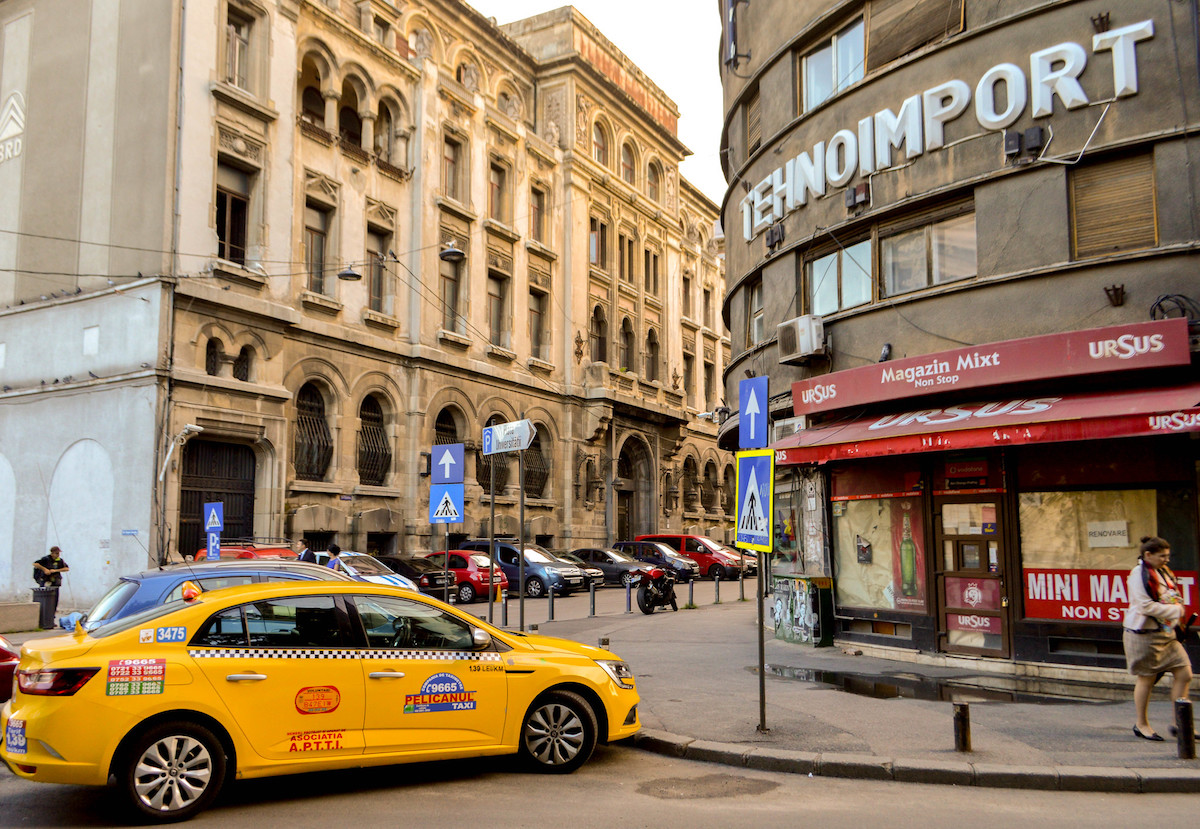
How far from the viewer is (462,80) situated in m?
38.2

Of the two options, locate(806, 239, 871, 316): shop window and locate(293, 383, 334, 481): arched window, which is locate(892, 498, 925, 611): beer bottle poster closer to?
locate(806, 239, 871, 316): shop window

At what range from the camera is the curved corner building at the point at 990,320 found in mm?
11500

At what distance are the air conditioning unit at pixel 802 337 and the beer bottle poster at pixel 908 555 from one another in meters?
2.69

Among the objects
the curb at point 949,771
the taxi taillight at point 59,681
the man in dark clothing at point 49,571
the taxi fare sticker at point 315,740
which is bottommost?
the curb at point 949,771

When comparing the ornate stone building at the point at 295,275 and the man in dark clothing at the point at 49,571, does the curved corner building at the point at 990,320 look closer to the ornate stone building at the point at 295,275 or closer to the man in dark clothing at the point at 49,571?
the ornate stone building at the point at 295,275

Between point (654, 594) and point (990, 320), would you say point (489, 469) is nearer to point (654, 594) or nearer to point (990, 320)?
point (654, 594)

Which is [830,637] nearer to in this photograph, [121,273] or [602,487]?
[121,273]

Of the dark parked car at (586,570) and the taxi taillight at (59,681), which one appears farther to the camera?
the dark parked car at (586,570)

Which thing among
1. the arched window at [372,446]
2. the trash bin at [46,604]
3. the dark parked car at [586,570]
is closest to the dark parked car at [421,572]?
the arched window at [372,446]

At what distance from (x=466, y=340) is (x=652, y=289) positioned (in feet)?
54.7

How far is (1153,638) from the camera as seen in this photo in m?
8.56

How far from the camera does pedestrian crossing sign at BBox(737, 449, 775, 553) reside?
29.9 ft

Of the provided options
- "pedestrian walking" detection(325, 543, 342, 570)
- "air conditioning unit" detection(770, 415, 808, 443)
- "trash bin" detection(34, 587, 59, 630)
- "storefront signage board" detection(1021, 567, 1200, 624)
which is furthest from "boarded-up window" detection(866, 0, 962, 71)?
"trash bin" detection(34, 587, 59, 630)

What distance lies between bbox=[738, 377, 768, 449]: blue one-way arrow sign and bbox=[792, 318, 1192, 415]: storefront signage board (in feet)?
14.1
